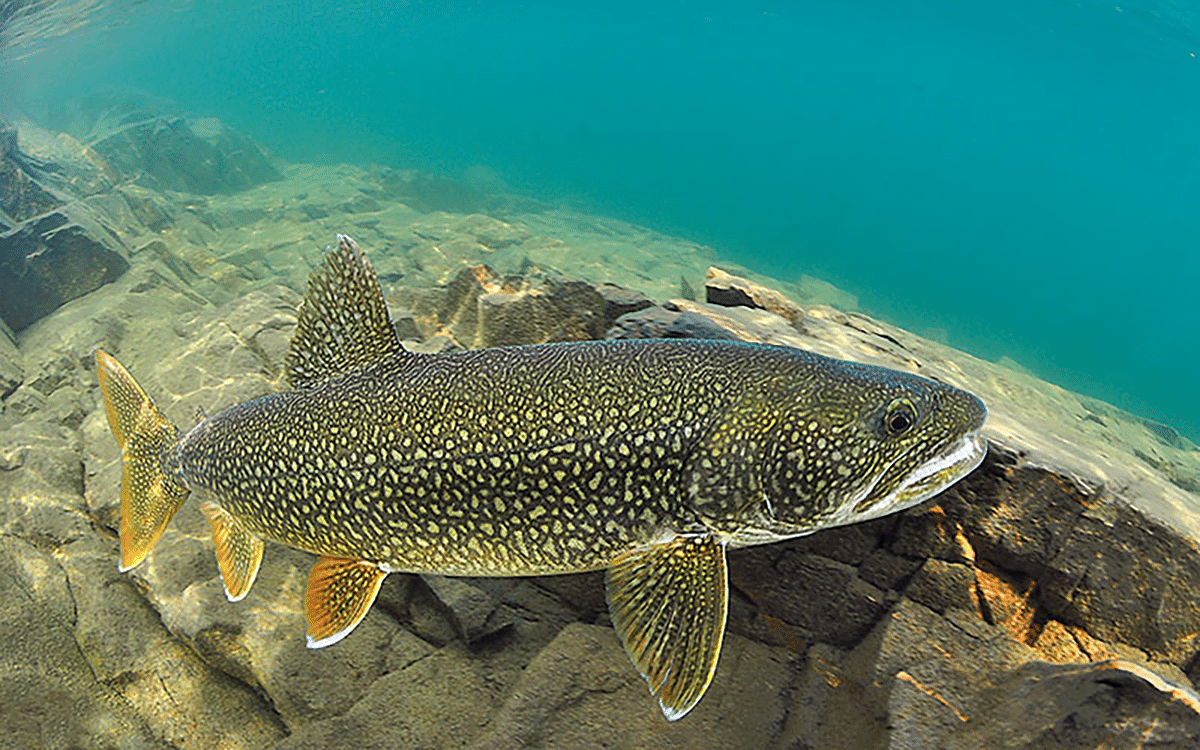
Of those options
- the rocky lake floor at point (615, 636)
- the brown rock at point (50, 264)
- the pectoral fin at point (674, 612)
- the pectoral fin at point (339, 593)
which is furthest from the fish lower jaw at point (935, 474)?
the brown rock at point (50, 264)

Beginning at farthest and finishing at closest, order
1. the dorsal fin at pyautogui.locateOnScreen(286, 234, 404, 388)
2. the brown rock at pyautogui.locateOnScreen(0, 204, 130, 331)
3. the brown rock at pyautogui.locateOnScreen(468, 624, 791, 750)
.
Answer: the brown rock at pyautogui.locateOnScreen(0, 204, 130, 331)
the dorsal fin at pyautogui.locateOnScreen(286, 234, 404, 388)
the brown rock at pyautogui.locateOnScreen(468, 624, 791, 750)

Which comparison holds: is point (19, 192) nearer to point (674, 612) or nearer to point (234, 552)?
point (234, 552)

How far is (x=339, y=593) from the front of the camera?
3025 millimetres

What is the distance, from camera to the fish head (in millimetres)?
2430

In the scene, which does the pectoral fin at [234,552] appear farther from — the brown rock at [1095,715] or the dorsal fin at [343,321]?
the brown rock at [1095,715]

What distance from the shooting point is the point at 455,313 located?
22.8ft

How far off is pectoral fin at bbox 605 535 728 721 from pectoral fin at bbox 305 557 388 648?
1.27m

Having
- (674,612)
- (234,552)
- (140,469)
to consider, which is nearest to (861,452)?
(674,612)

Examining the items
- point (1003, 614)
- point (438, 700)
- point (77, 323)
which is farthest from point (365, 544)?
point (77, 323)

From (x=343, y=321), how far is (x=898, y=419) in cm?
270

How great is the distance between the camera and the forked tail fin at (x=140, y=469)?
3648mm

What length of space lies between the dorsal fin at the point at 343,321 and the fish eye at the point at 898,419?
2.35m

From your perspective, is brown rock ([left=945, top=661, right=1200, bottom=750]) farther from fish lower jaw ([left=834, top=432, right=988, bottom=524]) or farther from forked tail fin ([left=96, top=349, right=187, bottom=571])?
forked tail fin ([left=96, top=349, right=187, bottom=571])

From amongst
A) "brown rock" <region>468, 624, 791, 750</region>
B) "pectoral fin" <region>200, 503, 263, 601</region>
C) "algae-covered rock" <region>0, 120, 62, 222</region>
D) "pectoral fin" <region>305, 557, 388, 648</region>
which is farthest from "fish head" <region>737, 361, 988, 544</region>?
"algae-covered rock" <region>0, 120, 62, 222</region>
